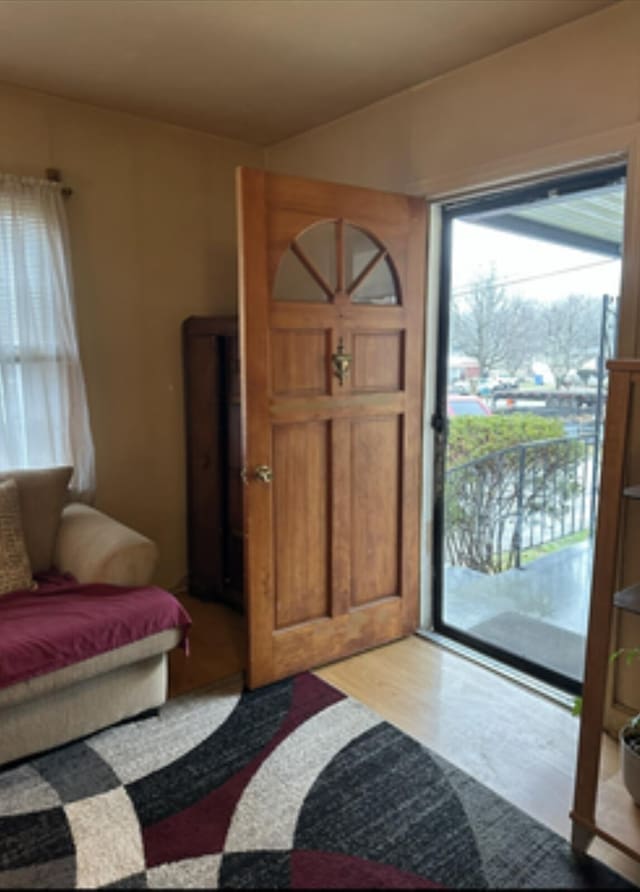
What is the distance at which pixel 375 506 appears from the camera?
274cm

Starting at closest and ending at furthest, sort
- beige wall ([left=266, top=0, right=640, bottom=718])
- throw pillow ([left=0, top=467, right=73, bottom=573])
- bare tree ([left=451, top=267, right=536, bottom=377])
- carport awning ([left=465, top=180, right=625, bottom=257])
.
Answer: beige wall ([left=266, top=0, right=640, bottom=718]), carport awning ([left=465, top=180, right=625, bottom=257]), throw pillow ([left=0, top=467, right=73, bottom=573]), bare tree ([left=451, top=267, right=536, bottom=377])

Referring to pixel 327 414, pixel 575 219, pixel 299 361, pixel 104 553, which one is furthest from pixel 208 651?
pixel 575 219

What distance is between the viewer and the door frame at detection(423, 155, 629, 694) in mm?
2309

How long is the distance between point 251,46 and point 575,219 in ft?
4.51

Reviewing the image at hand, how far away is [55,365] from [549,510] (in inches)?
90.0

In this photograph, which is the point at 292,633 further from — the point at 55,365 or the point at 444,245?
the point at 444,245

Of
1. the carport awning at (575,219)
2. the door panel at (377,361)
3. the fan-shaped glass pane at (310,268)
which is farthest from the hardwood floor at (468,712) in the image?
the carport awning at (575,219)

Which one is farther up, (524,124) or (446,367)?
(524,124)

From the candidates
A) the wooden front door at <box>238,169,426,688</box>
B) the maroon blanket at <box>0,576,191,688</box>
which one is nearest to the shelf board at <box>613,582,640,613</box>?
the wooden front door at <box>238,169,426,688</box>

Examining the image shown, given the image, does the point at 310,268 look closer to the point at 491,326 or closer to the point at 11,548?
the point at 491,326

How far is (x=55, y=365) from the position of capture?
285cm

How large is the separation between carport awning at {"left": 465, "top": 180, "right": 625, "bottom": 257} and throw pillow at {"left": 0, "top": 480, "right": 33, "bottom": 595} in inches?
87.6

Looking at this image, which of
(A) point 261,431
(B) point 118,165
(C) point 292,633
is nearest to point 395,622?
(C) point 292,633

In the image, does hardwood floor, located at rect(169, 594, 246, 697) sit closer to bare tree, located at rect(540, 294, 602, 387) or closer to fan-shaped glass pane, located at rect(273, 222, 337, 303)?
fan-shaped glass pane, located at rect(273, 222, 337, 303)
